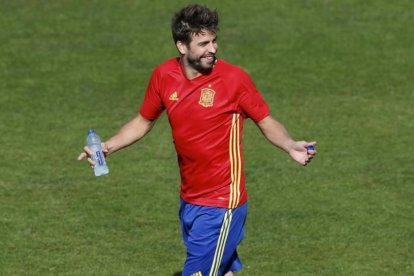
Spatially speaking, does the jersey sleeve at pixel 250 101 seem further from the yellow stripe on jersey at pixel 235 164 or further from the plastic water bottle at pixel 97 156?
the plastic water bottle at pixel 97 156

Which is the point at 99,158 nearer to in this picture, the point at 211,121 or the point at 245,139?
the point at 211,121

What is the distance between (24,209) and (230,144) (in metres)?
4.25

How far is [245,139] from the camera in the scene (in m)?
14.5

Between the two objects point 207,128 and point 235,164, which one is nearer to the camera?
point 207,128

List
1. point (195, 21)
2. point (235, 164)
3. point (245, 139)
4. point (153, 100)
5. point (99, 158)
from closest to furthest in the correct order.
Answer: point (195, 21) → point (235, 164) → point (99, 158) → point (153, 100) → point (245, 139)

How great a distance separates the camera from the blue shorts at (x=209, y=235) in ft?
28.9

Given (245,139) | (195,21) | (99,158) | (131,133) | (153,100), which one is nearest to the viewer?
(195,21)

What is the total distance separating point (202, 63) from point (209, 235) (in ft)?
4.54

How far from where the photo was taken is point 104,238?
11484mm

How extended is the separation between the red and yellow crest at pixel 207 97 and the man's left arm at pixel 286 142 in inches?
17.0

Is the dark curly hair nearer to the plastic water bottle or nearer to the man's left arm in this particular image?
the man's left arm

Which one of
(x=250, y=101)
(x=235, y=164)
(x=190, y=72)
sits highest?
(x=190, y=72)

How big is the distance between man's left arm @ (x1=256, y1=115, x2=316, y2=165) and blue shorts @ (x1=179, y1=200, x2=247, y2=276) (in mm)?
653

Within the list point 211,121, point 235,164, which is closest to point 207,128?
point 211,121
